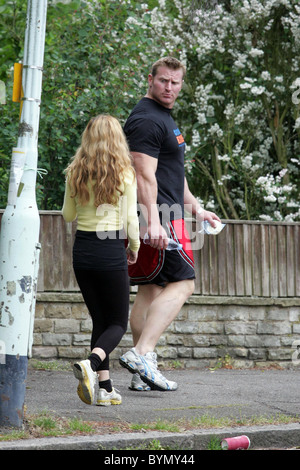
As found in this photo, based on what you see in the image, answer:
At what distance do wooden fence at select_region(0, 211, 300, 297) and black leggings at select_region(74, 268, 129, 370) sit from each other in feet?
10.7

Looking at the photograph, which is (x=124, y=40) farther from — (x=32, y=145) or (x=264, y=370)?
(x=32, y=145)

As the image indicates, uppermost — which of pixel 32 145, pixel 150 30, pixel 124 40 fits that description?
pixel 150 30

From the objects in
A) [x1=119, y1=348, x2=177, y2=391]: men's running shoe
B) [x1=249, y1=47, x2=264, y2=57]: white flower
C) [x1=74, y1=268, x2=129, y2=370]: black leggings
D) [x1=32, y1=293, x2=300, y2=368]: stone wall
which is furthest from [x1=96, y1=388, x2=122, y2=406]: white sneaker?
[x1=249, y1=47, x2=264, y2=57]: white flower

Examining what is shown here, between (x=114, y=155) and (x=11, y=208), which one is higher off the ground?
(x=114, y=155)

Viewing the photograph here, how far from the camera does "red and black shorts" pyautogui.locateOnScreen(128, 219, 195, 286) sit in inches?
215

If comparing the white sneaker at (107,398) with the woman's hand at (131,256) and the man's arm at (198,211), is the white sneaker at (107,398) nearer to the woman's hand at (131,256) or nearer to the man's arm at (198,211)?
the woman's hand at (131,256)

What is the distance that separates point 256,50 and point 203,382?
5.14m

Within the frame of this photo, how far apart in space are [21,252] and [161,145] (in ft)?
5.70

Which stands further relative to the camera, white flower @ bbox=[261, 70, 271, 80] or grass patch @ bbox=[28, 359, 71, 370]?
white flower @ bbox=[261, 70, 271, 80]

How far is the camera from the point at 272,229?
8352 millimetres

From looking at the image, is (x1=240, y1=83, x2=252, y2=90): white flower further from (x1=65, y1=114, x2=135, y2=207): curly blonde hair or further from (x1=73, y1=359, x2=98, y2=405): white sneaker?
(x1=73, y1=359, x2=98, y2=405): white sneaker

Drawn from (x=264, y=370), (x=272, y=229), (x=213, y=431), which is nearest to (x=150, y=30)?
(x=272, y=229)

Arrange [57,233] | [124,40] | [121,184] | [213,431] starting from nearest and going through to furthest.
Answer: [213,431] → [121,184] → [57,233] → [124,40]

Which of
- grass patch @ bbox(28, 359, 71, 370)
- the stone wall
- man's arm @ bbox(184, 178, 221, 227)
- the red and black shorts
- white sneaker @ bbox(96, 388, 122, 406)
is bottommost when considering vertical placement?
white sneaker @ bbox(96, 388, 122, 406)
